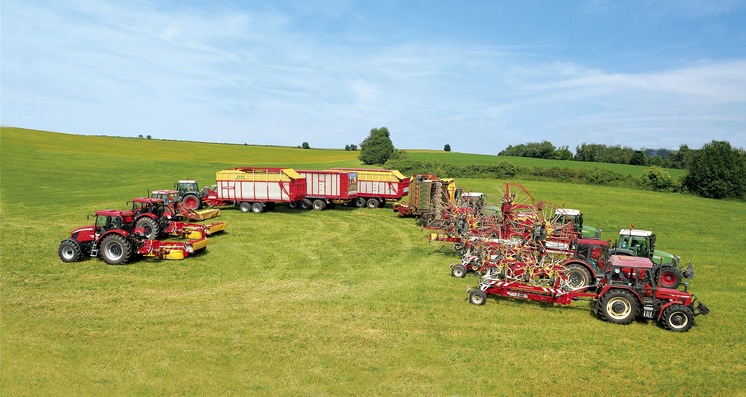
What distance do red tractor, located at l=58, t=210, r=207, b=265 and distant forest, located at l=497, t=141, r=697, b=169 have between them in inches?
3717

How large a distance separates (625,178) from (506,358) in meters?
58.4

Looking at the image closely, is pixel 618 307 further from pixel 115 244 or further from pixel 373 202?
pixel 373 202

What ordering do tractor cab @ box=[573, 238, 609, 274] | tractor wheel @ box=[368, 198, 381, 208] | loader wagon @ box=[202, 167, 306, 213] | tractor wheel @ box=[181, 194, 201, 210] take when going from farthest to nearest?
tractor wheel @ box=[368, 198, 381, 208] < tractor wheel @ box=[181, 194, 201, 210] < loader wagon @ box=[202, 167, 306, 213] < tractor cab @ box=[573, 238, 609, 274]

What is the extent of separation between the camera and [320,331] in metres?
11.7

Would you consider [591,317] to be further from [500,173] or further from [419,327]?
[500,173]

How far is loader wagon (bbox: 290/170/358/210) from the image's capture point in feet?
103

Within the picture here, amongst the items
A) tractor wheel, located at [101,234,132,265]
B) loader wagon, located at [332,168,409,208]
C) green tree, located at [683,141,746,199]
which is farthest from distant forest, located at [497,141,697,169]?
tractor wheel, located at [101,234,132,265]

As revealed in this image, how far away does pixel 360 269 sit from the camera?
58.0ft

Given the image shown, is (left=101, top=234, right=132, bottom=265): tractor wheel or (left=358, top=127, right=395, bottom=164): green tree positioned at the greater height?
(left=358, top=127, right=395, bottom=164): green tree

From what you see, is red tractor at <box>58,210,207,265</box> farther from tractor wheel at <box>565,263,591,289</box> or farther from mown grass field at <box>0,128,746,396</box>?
tractor wheel at <box>565,263,591,289</box>

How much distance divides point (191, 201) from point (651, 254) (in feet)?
88.9

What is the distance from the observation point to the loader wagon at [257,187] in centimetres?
2970

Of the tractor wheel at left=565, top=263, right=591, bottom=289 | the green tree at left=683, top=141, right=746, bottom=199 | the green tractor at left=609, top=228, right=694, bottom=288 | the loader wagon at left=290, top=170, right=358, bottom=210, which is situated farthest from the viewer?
the green tree at left=683, top=141, right=746, bottom=199

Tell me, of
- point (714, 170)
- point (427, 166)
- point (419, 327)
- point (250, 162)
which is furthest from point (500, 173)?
point (419, 327)
